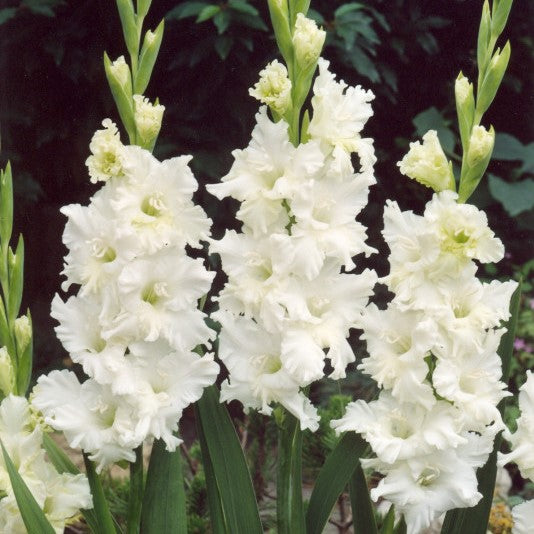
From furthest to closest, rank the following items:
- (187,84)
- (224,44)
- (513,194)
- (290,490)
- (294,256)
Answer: (513,194) → (187,84) → (224,44) → (290,490) → (294,256)

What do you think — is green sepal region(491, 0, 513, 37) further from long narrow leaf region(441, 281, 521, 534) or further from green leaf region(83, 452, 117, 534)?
green leaf region(83, 452, 117, 534)

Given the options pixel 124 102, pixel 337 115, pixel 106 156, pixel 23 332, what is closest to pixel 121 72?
pixel 124 102

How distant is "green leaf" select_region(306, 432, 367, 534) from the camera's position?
231 cm

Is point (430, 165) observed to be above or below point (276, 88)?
below

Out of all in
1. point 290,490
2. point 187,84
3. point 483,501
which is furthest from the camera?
point 187,84

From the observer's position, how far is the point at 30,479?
7.82 feet

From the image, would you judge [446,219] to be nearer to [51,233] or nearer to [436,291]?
[436,291]

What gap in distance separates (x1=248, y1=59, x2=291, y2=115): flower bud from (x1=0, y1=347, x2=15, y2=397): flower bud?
793 mm

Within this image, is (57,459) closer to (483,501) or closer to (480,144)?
(483,501)

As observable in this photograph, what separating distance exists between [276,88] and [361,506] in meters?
0.97

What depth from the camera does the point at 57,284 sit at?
5.32 m

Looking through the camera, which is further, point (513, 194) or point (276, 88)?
point (513, 194)

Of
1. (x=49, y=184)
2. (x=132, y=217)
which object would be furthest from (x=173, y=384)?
(x=49, y=184)

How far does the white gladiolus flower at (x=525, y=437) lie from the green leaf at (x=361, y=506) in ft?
1.09
